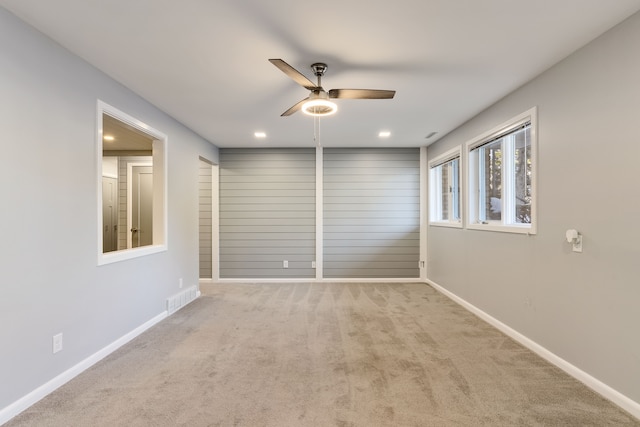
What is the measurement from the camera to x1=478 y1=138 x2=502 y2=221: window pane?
369 cm

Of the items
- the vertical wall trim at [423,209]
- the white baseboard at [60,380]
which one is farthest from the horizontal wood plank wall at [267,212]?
the white baseboard at [60,380]

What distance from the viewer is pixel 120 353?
285cm

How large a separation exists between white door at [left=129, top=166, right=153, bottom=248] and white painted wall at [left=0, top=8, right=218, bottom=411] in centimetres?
324

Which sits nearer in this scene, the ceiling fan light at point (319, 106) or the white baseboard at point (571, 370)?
the white baseboard at point (571, 370)

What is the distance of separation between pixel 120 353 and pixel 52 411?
85 cm

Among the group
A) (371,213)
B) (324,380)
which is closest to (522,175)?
(324,380)

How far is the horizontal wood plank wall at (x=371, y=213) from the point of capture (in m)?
5.88

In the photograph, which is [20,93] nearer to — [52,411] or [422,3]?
[52,411]

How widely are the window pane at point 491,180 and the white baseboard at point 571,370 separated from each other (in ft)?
3.85

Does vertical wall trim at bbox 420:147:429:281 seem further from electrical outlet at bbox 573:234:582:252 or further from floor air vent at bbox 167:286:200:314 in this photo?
floor air vent at bbox 167:286:200:314

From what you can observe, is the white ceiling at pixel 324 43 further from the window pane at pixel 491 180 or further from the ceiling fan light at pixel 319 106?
the window pane at pixel 491 180

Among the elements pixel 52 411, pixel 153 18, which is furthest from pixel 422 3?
pixel 52 411

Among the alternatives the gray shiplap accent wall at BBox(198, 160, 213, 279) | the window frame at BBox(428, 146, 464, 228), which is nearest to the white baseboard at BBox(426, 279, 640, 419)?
the window frame at BBox(428, 146, 464, 228)

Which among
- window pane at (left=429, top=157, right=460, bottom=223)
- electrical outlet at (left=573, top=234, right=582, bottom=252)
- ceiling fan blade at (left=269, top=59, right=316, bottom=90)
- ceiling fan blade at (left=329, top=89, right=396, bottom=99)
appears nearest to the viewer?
ceiling fan blade at (left=269, top=59, right=316, bottom=90)
